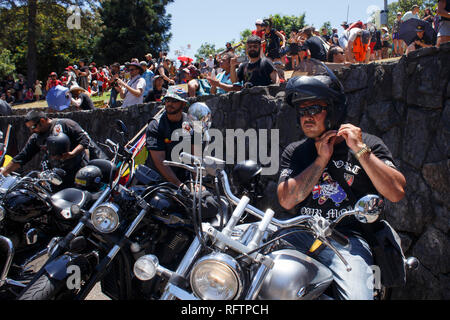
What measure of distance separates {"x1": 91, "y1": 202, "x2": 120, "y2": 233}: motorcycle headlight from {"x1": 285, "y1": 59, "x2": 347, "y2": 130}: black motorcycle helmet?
141 centimetres

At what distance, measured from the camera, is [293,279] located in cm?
185

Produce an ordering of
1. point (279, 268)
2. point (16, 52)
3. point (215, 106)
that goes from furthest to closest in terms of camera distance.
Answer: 1. point (16, 52)
2. point (215, 106)
3. point (279, 268)

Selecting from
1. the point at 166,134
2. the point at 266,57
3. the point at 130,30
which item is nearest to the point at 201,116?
the point at 166,134

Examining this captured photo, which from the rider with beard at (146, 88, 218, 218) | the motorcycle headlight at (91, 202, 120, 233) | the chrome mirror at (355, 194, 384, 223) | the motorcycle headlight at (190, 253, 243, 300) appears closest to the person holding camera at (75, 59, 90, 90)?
the rider with beard at (146, 88, 218, 218)

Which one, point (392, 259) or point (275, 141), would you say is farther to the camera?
point (275, 141)

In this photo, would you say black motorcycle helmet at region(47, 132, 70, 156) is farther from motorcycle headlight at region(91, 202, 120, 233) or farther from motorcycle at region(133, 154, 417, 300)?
motorcycle at region(133, 154, 417, 300)

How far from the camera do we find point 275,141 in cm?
514

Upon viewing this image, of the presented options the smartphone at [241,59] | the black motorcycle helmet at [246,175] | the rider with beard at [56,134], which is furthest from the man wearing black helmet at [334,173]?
the smartphone at [241,59]

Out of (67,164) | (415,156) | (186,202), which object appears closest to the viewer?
(186,202)

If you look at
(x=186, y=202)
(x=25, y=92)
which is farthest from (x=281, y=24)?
(x=186, y=202)

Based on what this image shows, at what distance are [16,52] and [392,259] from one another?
155 ft

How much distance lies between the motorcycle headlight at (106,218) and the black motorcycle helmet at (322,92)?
4.62 ft

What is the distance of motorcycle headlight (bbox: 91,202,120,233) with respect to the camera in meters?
2.76

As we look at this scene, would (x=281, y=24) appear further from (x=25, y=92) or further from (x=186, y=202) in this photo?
(x=186, y=202)
